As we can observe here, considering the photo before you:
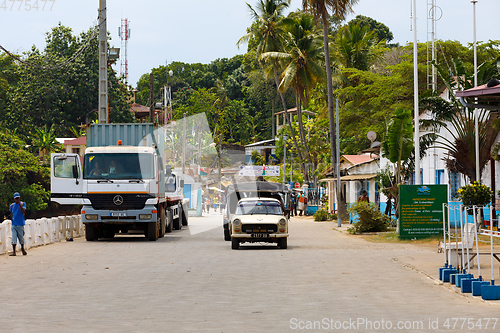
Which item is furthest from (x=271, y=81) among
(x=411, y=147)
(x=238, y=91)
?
(x=411, y=147)

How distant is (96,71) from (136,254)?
2073 inches

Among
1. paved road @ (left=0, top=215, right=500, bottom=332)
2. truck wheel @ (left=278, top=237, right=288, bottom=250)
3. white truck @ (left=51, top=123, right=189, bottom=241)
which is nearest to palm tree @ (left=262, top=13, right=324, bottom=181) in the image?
white truck @ (left=51, top=123, right=189, bottom=241)

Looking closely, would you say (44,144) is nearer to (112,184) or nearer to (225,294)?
(112,184)

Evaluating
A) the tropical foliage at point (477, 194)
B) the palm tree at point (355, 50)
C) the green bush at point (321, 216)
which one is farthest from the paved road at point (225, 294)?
the palm tree at point (355, 50)

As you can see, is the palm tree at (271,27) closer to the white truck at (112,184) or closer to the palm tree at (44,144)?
the palm tree at (44,144)

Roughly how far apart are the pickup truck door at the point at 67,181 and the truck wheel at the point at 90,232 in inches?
61.0

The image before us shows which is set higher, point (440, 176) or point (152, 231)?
point (440, 176)

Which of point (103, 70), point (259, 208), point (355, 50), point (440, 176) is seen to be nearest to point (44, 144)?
point (355, 50)

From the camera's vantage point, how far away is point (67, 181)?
23109 millimetres

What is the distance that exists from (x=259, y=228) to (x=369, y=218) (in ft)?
31.0

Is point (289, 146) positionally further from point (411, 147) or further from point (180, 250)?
point (180, 250)

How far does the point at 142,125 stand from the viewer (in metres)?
25.0

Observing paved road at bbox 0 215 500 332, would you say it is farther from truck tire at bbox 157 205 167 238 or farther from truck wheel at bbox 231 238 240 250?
truck tire at bbox 157 205 167 238

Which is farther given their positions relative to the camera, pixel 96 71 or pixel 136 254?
pixel 96 71
